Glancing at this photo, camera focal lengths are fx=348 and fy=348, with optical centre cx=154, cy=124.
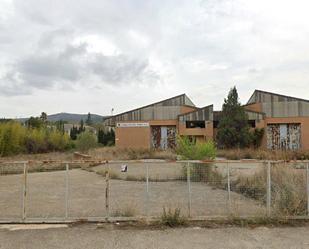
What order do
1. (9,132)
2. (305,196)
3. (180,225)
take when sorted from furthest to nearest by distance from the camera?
(9,132) → (305,196) → (180,225)

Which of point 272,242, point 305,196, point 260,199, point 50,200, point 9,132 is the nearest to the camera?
point 272,242

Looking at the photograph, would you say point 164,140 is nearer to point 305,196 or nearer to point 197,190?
point 197,190

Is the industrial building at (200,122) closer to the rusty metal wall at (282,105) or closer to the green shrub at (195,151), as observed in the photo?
the rusty metal wall at (282,105)

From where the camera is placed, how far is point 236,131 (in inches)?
1740

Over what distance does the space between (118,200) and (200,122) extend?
3808cm

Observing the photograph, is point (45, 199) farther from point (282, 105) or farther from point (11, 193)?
point (282, 105)

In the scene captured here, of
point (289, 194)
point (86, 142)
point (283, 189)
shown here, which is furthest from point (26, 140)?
point (289, 194)

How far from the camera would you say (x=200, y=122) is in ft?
161

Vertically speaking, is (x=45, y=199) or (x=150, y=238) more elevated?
(x=150, y=238)

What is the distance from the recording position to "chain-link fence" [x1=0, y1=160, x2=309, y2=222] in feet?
27.9

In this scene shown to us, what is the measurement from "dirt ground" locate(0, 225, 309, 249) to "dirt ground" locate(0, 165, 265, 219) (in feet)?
3.49

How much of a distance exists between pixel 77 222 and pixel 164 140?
138ft

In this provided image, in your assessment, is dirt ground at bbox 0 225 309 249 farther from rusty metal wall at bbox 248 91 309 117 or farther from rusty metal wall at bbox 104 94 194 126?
rusty metal wall at bbox 248 91 309 117

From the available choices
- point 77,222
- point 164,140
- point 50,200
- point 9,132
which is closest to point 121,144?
point 164,140
